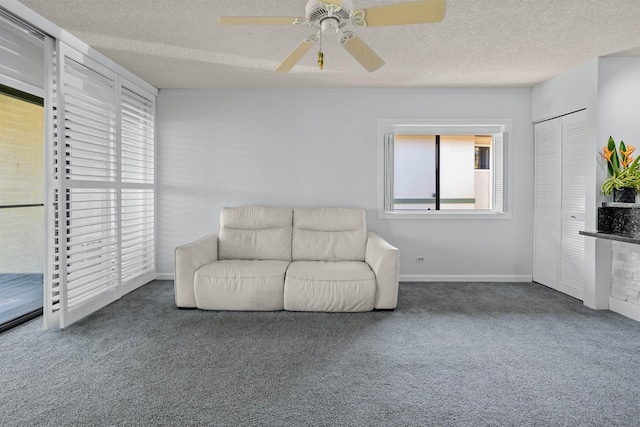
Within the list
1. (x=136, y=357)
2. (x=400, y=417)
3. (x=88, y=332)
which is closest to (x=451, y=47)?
(x=400, y=417)

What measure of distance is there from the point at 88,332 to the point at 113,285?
2.93 feet

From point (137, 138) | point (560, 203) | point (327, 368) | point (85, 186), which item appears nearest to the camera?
point (327, 368)

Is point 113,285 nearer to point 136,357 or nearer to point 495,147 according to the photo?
Answer: point 136,357

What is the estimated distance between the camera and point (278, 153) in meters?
4.45

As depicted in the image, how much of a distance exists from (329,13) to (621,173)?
3.11 metres

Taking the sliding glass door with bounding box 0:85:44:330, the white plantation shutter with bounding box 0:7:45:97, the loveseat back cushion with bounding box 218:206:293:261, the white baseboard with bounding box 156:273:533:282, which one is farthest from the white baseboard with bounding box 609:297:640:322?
the white plantation shutter with bounding box 0:7:45:97

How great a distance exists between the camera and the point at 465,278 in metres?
4.44

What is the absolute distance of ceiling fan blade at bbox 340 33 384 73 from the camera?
2089 mm

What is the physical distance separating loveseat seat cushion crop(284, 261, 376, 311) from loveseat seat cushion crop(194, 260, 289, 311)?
0.39ft

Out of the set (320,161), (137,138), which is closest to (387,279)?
(320,161)

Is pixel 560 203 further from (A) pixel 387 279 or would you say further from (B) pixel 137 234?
(B) pixel 137 234

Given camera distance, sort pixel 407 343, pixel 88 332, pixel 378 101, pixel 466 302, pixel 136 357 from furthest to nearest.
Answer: pixel 378 101 → pixel 466 302 → pixel 88 332 → pixel 407 343 → pixel 136 357

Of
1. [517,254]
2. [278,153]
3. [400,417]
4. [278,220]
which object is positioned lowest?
[400,417]

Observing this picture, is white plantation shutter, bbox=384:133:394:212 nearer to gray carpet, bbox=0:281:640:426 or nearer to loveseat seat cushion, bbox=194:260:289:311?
gray carpet, bbox=0:281:640:426
